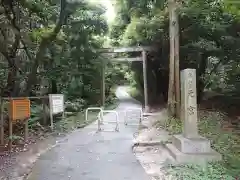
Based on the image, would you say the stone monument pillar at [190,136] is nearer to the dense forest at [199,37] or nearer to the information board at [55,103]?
the information board at [55,103]

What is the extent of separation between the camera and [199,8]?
1287 cm

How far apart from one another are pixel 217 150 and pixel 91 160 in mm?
3327

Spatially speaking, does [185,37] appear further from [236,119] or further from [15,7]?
[15,7]

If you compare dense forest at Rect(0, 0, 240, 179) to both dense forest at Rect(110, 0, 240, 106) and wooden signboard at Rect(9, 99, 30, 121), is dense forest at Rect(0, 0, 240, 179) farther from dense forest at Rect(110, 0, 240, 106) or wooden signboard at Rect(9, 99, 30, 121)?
wooden signboard at Rect(9, 99, 30, 121)

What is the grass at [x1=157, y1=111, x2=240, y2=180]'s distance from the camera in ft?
19.3

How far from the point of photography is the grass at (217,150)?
5871 mm

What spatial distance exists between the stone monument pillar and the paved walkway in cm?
112

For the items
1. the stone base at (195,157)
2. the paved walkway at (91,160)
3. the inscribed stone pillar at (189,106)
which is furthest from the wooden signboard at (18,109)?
the inscribed stone pillar at (189,106)

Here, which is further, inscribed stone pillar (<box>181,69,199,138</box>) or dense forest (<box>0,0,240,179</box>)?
dense forest (<box>0,0,240,179</box>)

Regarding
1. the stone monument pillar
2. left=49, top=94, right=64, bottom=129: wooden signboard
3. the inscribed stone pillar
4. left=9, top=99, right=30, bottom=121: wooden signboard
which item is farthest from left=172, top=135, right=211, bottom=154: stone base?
left=49, top=94, right=64, bottom=129: wooden signboard

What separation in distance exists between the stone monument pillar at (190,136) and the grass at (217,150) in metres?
0.46

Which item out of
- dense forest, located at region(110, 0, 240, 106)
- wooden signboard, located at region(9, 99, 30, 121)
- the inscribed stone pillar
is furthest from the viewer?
dense forest, located at region(110, 0, 240, 106)

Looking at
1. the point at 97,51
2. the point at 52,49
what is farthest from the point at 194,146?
the point at 97,51

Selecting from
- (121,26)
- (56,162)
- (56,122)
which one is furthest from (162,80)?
(56,162)
